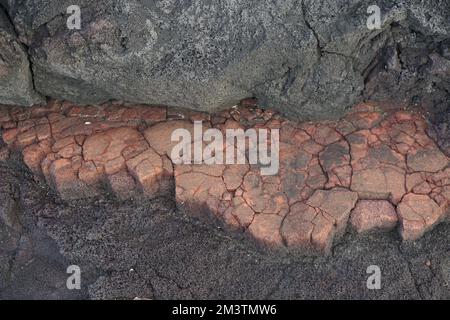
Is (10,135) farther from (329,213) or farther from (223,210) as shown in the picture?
(329,213)

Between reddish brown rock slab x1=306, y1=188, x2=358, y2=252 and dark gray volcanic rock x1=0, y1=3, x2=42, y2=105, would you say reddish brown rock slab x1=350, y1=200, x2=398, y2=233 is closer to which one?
reddish brown rock slab x1=306, y1=188, x2=358, y2=252

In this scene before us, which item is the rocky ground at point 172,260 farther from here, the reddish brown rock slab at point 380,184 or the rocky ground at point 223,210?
the reddish brown rock slab at point 380,184

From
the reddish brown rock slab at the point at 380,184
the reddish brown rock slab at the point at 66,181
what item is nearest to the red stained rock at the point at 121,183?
the reddish brown rock slab at the point at 66,181

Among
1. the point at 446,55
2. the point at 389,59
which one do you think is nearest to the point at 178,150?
the point at 389,59

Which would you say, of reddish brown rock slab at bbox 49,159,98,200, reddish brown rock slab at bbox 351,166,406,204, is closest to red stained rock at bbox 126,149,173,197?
reddish brown rock slab at bbox 49,159,98,200

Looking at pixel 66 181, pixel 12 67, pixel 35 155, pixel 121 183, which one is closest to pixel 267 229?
pixel 121 183

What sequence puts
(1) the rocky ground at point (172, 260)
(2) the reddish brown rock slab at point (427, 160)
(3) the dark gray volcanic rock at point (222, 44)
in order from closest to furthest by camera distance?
(3) the dark gray volcanic rock at point (222, 44) < (1) the rocky ground at point (172, 260) < (2) the reddish brown rock slab at point (427, 160)

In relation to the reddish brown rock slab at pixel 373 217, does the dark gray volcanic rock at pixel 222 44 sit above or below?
above

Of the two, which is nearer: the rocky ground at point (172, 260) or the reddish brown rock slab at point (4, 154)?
the rocky ground at point (172, 260)
